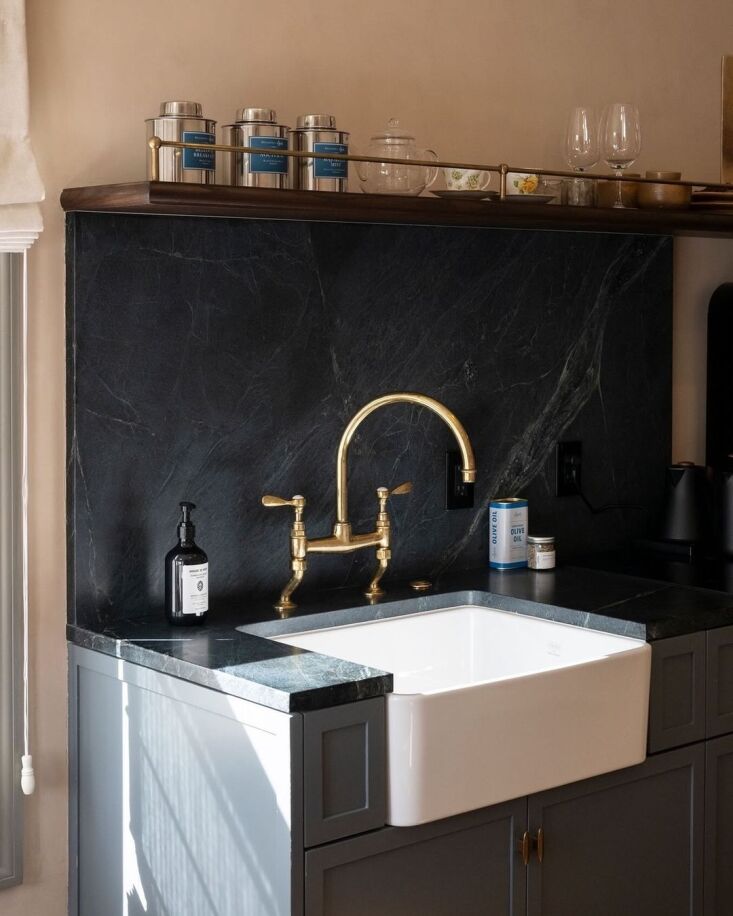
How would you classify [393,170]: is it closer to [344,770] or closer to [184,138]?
[184,138]

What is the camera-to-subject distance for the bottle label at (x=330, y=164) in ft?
6.97

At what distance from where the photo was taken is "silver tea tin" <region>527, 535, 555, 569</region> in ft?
8.60

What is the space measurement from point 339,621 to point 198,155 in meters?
0.85

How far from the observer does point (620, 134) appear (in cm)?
244

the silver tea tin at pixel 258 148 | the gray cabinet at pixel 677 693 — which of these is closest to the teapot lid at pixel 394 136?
the silver tea tin at pixel 258 148

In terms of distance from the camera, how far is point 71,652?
2.12 metres

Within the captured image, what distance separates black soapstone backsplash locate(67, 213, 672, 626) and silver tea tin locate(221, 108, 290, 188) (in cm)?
17

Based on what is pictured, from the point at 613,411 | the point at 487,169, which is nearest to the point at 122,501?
the point at 487,169

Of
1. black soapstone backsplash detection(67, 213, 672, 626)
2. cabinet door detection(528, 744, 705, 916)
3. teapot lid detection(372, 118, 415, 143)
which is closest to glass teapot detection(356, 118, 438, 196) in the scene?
teapot lid detection(372, 118, 415, 143)

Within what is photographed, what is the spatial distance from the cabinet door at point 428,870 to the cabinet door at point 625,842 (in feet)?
0.16

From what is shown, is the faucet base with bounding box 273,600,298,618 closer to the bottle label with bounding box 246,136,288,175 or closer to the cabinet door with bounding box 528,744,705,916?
the cabinet door with bounding box 528,744,705,916

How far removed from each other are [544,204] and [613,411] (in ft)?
2.42

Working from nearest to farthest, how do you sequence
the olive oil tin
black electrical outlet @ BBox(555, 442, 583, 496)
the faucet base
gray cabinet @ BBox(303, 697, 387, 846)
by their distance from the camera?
gray cabinet @ BBox(303, 697, 387, 846) < the faucet base < the olive oil tin < black electrical outlet @ BBox(555, 442, 583, 496)

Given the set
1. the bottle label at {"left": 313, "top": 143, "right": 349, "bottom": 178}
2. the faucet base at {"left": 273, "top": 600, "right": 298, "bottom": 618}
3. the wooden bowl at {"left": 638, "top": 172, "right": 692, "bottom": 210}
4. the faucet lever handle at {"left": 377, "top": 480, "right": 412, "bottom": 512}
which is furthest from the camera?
the wooden bowl at {"left": 638, "top": 172, "right": 692, "bottom": 210}
